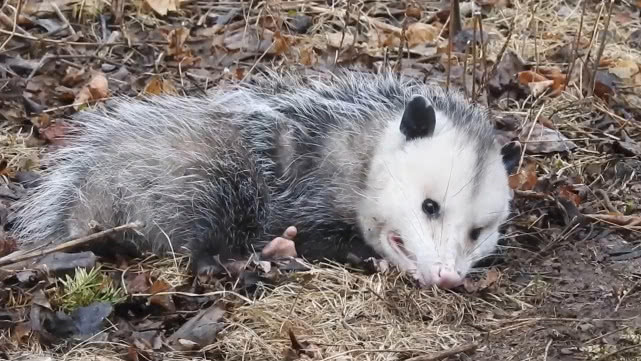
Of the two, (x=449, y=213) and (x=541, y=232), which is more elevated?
(x=449, y=213)

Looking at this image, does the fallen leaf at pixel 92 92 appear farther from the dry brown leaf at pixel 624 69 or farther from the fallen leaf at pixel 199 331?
the dry brown leaf at pixel 624 69

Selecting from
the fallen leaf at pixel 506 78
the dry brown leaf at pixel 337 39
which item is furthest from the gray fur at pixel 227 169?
the dry brown leaf at pixel 337 39

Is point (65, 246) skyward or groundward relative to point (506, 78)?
skyward

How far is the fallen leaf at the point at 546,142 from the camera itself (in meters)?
3.86

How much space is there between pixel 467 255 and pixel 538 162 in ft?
3.18

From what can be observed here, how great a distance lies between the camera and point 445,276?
2775mm

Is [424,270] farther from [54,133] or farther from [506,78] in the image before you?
[506,78]

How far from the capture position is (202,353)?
99.7 inches

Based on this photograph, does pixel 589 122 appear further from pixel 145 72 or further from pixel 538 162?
pixel 145 72

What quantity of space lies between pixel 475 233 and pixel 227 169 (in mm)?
780

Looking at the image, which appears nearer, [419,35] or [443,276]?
[443,276]

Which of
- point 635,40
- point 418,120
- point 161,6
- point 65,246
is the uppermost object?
point 418,120

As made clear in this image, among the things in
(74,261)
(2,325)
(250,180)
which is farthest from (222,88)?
(2,325)

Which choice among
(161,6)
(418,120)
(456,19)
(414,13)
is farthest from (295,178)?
(414,13)
